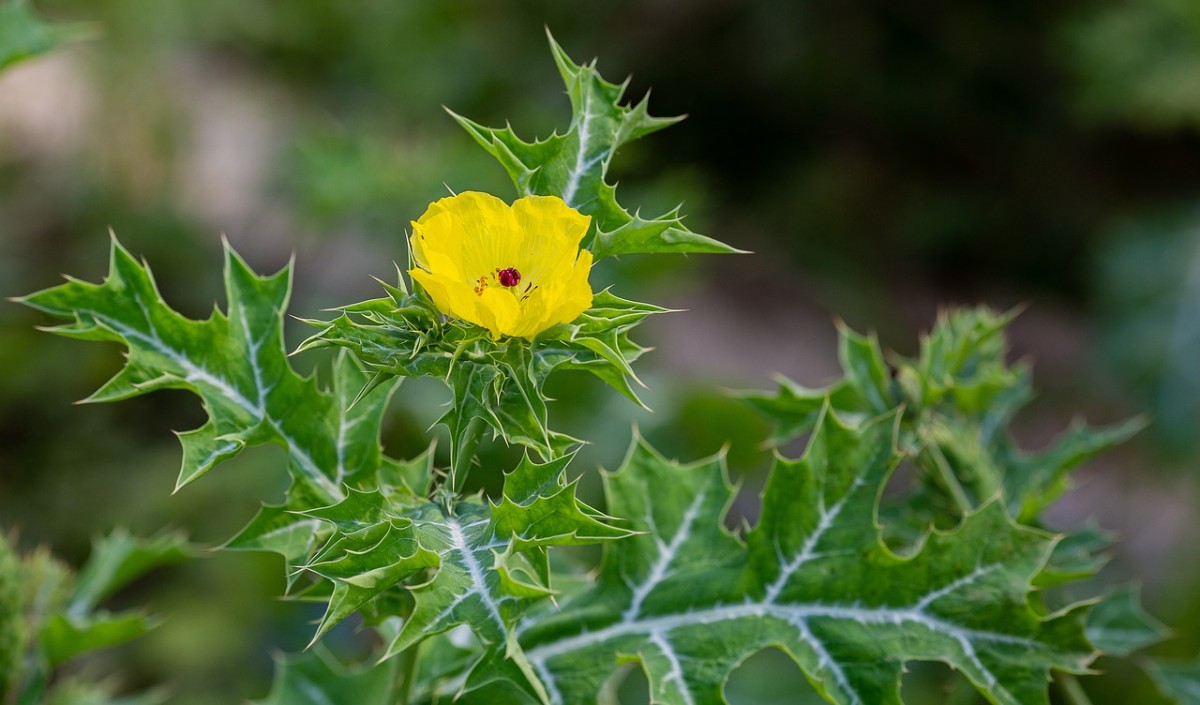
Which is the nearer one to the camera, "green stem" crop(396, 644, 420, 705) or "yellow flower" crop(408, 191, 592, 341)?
"yellow flower" crop(408, 191, 592, 341)

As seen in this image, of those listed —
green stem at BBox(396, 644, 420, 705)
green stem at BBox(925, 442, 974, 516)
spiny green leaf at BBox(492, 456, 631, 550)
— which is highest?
green stem at BBox(925, 442, 974, 516)

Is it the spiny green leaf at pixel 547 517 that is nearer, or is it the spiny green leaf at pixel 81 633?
the spiny green leaf at pixel 547 517

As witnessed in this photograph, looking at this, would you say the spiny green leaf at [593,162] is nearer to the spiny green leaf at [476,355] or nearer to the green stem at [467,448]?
the spiny green leaf at [476,355]

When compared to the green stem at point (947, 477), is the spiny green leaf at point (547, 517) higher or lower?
lower

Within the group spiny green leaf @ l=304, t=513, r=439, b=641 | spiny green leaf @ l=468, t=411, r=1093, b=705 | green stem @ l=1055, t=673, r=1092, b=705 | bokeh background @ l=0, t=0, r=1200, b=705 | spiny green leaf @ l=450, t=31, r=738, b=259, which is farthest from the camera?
bokeh background @ l=0, t=0, r=1200, b=705

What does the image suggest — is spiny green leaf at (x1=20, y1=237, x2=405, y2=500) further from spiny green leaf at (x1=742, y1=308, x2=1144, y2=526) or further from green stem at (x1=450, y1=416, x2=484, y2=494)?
spiny green leaf at (x1=742, y1=308, x2=1144, y2=526)

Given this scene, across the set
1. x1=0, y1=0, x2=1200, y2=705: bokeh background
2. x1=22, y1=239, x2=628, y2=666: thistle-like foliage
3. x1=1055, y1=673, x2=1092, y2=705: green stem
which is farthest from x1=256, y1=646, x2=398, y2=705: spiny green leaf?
x1=0, y1=0, x2=1200, y2=705: bokeh background

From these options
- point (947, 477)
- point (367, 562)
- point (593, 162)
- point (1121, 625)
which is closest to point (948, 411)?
point (947, 477)

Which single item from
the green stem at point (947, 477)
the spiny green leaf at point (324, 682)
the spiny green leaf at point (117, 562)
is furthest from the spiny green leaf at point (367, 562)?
the green stem at point (947, 477)
